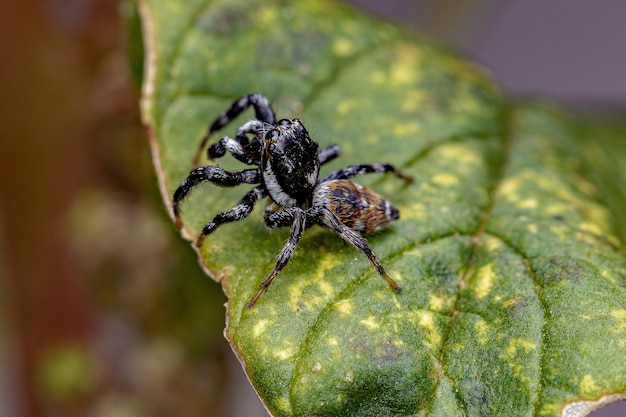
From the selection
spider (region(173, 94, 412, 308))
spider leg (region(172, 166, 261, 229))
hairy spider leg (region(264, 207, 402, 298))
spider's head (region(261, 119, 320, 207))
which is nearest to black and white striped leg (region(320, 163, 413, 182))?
spider (region(173, 94, 412, 308))

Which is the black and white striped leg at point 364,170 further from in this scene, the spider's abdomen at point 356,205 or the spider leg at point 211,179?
the spider leg at point 211,179

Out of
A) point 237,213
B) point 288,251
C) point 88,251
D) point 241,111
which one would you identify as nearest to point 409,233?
point 288,251

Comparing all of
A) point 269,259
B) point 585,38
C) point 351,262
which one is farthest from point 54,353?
point 585,38

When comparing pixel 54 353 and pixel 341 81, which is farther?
pixel 54 353

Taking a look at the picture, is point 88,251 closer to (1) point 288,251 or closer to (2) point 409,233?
(1) point 288,251

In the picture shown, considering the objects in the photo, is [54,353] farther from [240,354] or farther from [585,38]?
[585,38]

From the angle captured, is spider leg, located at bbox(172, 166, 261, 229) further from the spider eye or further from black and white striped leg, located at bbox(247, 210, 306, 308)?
black and white striped leg, located at bbox(247, 210, 306, 308)
